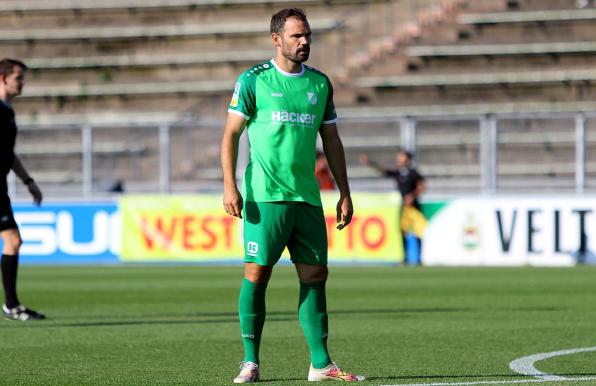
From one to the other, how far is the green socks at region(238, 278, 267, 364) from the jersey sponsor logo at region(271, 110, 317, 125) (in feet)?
2.98

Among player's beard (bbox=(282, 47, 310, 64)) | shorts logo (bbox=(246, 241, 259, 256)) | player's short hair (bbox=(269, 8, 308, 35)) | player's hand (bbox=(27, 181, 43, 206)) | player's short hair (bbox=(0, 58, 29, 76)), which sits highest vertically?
player's short hair (bbox=(0, 58, 29, 76))

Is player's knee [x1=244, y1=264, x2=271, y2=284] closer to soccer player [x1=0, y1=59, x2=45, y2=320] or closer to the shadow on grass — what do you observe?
the shadow on grass

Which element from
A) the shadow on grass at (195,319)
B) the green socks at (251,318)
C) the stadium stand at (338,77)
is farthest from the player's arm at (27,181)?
the stadium stand at (338,77)

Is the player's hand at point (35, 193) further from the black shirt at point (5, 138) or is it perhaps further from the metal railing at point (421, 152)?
the metal railing at point (421, 152)

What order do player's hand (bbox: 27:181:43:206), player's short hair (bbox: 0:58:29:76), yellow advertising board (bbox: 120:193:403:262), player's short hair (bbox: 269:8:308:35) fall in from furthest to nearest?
yellow advertising board (bbox: 120:193:403:262)
player's hand (bbox: 27:181:43:206)
player's short hair (bbox: 0:58:29:76)
player's short hair (bbox: 269:8:308:35)

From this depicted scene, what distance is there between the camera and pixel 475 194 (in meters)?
22.2

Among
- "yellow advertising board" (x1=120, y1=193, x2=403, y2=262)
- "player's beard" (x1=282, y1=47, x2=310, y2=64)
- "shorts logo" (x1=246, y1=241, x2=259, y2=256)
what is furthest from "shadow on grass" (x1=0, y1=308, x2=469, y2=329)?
"yellow advertising board" (x1=120, y1=193, x2=403, y2=262)

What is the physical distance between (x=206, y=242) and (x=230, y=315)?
1055 cm

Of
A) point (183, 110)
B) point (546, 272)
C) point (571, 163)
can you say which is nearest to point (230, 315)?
point (546, 272)

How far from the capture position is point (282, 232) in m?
7.20

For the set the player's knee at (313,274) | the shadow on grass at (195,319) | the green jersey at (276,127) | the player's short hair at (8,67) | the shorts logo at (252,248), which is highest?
the player's short hair at (8,67)

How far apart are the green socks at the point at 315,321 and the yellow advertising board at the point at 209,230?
14466 millimetres

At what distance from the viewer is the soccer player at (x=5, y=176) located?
11.2 m

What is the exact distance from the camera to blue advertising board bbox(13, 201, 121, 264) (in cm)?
2319
